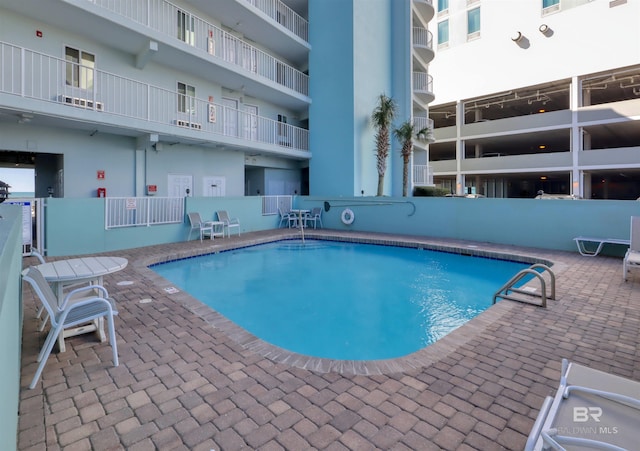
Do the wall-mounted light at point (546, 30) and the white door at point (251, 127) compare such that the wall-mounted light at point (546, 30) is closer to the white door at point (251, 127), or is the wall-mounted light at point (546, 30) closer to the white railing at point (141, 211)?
the white door at point (251, 127)

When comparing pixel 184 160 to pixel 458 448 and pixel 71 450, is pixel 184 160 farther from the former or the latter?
pixel 458 448

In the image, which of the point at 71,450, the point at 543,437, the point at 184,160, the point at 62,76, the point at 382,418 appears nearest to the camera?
the point at 543,437

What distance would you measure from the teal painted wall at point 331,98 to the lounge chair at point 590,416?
1449cm

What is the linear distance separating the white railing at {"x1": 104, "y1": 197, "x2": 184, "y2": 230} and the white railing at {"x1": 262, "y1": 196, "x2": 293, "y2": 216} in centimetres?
406

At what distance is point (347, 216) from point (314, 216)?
159 centimetres

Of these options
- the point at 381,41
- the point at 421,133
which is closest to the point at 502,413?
the point at 421,133

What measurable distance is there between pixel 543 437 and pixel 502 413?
1.18 m

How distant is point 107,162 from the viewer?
1124cm

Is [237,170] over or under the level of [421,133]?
under

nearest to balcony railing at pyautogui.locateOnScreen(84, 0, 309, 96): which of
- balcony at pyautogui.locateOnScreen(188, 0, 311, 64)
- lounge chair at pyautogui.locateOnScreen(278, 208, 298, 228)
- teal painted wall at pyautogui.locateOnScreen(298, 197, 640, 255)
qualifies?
balcony at pyautogui.locateOnScreen(188, 0, 311, 64)

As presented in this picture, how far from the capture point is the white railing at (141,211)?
926cm

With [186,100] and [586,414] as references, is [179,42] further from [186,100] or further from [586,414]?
[586,414]

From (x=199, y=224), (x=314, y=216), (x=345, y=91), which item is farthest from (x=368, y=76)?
(x=199, y=224)

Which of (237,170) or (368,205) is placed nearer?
(368,205)
